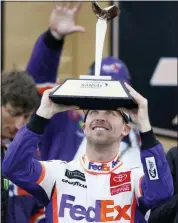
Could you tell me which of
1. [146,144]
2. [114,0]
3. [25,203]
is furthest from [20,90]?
[114,0]

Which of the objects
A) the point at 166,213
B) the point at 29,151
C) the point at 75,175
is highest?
the point at 29,151

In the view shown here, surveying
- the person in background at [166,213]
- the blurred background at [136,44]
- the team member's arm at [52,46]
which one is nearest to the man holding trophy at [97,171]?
the person in background at [166,213]

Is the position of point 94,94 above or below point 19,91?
above

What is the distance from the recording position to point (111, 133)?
7.15ft

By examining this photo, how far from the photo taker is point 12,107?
2760 mm

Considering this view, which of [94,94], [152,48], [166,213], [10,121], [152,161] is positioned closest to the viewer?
[94,94]

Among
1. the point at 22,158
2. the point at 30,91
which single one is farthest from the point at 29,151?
the point at 30,91

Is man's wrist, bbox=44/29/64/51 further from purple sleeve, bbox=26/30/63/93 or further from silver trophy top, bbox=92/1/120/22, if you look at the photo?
silver trophy top, bbox=92/1/120/22

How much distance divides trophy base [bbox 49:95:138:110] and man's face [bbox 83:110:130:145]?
150 millimetres

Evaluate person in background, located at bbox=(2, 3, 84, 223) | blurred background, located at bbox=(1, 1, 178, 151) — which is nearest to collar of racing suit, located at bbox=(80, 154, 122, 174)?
person in background, located at bbox=(2, 3, 84, 223)

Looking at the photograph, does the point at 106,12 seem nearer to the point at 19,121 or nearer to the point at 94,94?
the point at 94,94

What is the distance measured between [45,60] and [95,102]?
1373 mm

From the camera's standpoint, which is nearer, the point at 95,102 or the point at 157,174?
the point at 95,102

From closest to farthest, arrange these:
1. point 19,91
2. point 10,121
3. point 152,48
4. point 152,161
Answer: point 152,161 < point 10,121 < point 19,91 < point 152,48
